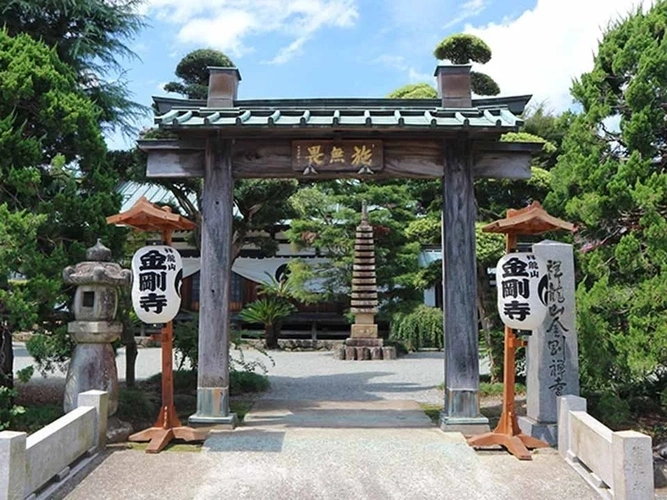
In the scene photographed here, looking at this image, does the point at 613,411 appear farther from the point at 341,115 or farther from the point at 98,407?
the point at 98,407

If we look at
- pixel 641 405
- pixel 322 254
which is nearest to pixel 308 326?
pixel 322 254

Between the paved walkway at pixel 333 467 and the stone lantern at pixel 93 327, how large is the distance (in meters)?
1.09

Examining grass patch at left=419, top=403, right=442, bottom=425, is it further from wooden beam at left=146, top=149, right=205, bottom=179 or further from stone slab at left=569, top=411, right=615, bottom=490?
wooden beam at left=146, top=149, right=205, bottom=179

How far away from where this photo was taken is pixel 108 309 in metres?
6.54

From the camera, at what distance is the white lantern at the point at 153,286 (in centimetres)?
602

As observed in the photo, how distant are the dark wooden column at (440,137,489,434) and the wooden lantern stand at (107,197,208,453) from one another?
Result: 9.79 ft

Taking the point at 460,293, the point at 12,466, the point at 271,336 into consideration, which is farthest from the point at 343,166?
the point at 271,336

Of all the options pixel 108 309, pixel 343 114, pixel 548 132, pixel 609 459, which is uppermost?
pixel 548 132

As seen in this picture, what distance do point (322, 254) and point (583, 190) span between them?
1376 cm

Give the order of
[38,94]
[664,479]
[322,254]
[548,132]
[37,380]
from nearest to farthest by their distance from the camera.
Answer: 1. [664,479]
2. [38,94]
3. [37,380]
4. [548,132]
5. [322,254]

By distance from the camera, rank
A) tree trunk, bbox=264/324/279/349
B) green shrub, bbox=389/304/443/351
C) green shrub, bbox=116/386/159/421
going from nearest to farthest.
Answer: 1. green shrub, bbox=116/386/159/421
2. green shrub, bbox=389/304/443/351
3. tree trunk, bbox=264/324/279/349

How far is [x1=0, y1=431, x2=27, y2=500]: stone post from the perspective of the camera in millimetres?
3941

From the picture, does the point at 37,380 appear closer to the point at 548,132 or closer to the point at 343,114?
the point at 343,114

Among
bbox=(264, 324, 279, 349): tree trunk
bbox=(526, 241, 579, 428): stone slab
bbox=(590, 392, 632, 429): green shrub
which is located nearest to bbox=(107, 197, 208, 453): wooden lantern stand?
bbox=(526, 241, 579, 428): stone slab
